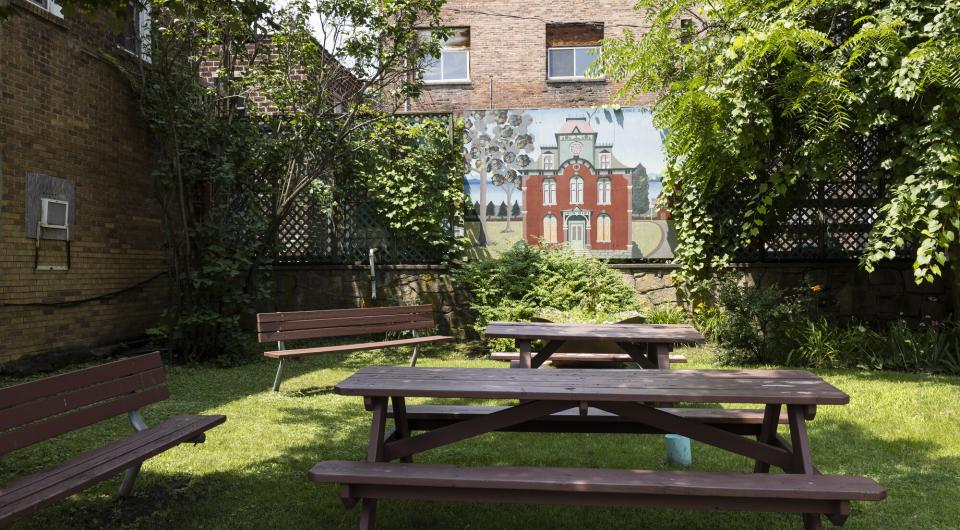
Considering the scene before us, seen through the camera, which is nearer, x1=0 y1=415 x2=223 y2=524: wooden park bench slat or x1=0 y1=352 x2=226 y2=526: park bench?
x1=0 y1=415 x2=223 y2=524: wooden park bench slat

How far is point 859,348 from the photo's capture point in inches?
292

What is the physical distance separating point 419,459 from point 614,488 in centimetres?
181

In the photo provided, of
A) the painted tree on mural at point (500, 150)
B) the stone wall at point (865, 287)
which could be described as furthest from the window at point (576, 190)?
the stone wall at point (865, 287)

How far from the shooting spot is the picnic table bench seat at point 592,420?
333cm

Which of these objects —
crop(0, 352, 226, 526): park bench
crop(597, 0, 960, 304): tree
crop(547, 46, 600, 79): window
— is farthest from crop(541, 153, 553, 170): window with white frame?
crop(0, 352, 226, 526): park bench

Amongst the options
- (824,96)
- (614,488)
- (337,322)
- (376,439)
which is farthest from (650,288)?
(614,488)

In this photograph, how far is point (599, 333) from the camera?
207 inches

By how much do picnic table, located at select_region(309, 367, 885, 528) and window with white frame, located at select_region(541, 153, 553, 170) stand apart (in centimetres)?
708

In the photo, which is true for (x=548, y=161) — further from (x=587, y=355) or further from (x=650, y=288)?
(x=587, y=355)

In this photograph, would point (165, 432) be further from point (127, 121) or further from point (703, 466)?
point (127, 121)

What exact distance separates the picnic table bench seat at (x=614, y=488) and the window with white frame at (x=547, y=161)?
7.86m

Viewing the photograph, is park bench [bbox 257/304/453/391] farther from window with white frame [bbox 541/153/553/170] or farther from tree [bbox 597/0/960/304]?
tree [bbox 597/0/960/304]

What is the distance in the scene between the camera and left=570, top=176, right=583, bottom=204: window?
10.0 metres

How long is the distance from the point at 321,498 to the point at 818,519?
2.32 m
